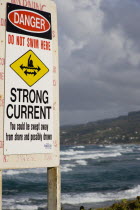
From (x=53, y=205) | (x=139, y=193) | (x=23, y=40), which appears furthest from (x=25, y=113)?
(x=139, y=193)

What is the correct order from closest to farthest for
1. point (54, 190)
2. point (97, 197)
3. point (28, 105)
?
point (28, 105) → point (54, 190) → point (97, 197)

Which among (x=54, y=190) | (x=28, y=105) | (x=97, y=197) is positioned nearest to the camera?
(x=28, y=105)

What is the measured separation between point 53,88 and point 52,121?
363mm

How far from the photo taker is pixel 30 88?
13.1 feet

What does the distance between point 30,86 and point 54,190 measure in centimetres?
113

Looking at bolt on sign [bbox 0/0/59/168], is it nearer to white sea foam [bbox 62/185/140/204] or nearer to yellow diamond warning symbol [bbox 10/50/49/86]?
yellow diamond warning symbol [bbox 10/50/49/86]

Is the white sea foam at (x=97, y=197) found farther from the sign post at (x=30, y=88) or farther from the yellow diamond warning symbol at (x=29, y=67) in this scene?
the yellow diamond warning symbol at (x=29, y=67)

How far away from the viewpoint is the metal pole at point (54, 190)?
405 centimetres

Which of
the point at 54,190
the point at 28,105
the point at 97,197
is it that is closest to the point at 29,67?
the point at 28,105

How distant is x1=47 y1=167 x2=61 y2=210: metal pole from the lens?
13.3ft

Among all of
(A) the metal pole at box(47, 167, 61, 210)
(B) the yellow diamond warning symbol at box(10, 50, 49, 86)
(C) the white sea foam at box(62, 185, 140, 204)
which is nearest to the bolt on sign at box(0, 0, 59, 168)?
(B) the yellow diamond warning symbol at box(10, 50, 49, 86)

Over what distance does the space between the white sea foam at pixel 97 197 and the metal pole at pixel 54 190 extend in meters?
15.2

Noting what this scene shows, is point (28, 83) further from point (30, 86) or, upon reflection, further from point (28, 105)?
point (28, 105)

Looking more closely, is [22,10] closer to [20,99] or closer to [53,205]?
[20,99]
